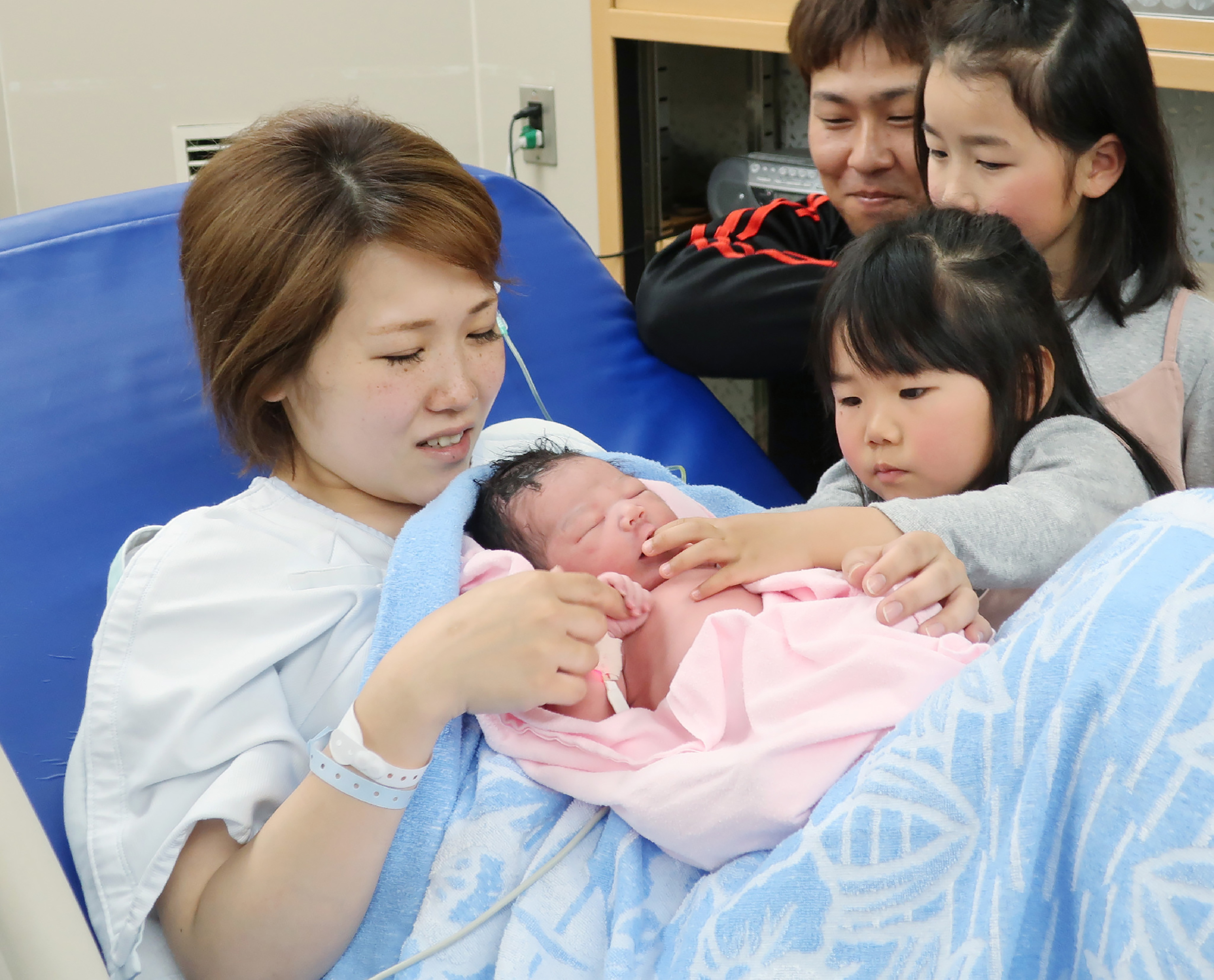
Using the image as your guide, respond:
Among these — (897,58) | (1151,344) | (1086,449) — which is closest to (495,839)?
(1086,449)

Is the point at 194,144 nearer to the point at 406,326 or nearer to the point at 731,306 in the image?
the point at 731,306

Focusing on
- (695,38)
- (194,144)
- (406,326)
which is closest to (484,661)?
(406,326)

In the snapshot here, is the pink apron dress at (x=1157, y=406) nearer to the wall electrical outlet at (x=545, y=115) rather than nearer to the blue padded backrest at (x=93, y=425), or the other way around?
the blue padded backrest at (x=93, y=425)

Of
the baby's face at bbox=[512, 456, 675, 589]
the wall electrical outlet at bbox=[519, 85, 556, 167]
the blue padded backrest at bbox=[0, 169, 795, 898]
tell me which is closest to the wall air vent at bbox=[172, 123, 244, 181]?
the wall electrical outlet at bbox=[519, 85, 556, 167]

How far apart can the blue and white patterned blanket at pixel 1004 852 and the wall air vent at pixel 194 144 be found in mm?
1907

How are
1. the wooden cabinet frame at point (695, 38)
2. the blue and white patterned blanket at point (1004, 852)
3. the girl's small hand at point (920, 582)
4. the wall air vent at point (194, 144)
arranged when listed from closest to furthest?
the blue and white patterned blanket at point (1004, 852) → the girl's small hand at point (920, 582) → the wooden cabinet frame at point (695, 38) → the wall air vent at point (194, 144)

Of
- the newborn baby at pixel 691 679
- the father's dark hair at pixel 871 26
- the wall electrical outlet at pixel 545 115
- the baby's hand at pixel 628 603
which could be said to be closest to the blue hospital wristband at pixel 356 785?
the newborn baby at pixel 691 679

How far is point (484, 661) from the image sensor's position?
0.86 meters

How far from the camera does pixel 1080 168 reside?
1.36m

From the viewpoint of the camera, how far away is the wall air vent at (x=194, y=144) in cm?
234

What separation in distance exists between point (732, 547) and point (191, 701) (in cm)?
47

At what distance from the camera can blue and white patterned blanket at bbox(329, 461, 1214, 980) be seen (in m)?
0.66

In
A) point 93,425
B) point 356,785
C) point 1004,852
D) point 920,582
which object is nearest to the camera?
point 1004,852

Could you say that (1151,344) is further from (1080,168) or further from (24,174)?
(24,174)
